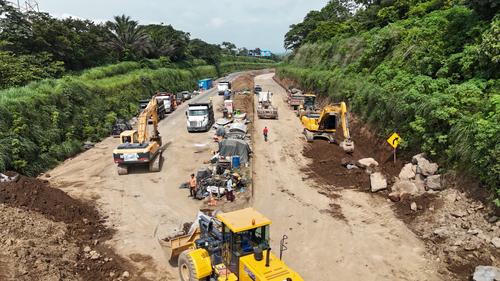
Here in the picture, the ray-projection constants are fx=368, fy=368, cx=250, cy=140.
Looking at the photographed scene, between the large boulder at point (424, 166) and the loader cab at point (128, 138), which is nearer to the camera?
the large boulder at point (424, 166)

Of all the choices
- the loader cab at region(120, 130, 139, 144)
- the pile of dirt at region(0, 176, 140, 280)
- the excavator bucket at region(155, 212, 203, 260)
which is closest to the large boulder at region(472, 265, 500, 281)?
the excavator bucket at region(155, 212, 203, 260)

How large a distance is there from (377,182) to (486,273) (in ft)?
25.7

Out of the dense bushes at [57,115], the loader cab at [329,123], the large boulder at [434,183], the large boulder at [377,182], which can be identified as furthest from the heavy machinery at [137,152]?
the large boulder at [434,183]

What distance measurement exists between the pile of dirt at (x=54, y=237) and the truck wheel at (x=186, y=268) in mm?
2044

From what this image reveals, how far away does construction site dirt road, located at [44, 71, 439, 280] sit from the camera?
12812 mm

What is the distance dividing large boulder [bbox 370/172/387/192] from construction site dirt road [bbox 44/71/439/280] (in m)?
0.73

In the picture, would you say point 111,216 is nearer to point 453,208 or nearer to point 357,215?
point 357,215

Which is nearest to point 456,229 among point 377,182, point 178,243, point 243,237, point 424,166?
point 424,166

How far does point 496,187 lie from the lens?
13.4m

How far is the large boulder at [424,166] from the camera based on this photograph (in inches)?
675

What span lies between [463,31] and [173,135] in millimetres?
23054

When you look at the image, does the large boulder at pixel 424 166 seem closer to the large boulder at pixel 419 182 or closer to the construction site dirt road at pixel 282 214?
the large boulder at pixel 419 182

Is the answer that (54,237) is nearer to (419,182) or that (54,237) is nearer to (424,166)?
(419,182)

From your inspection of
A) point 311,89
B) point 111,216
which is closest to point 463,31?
point 111,216
